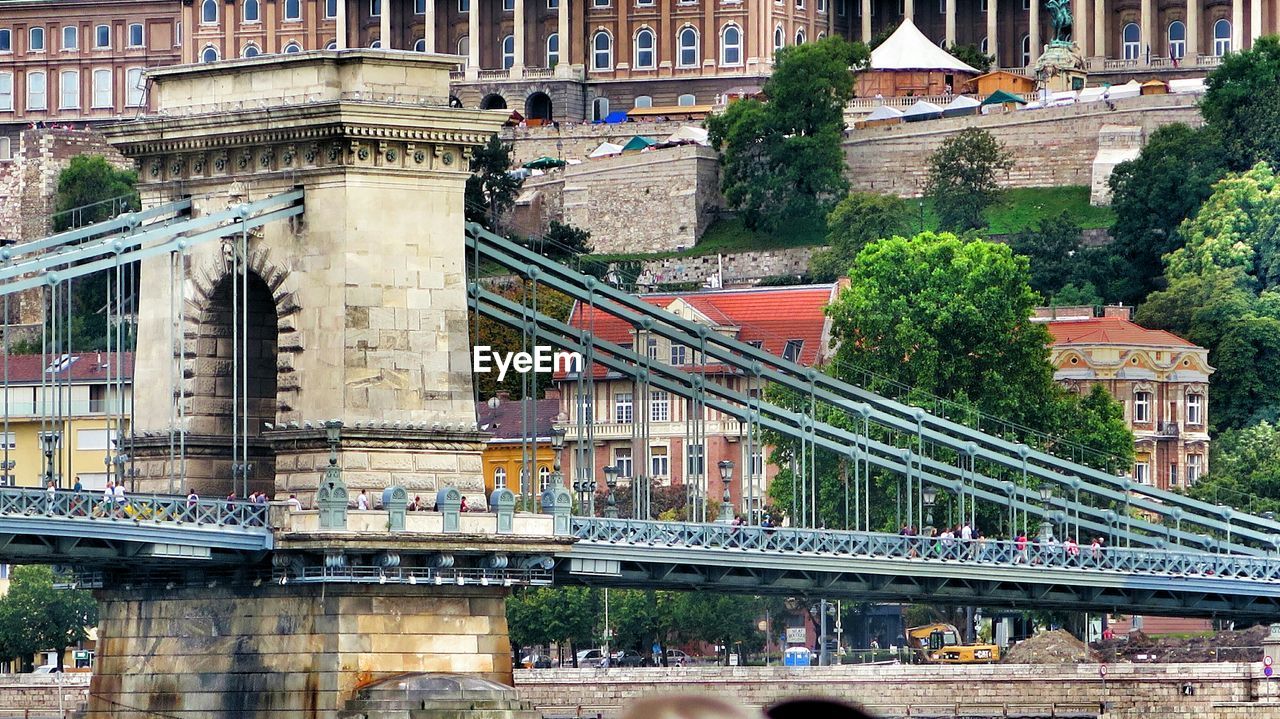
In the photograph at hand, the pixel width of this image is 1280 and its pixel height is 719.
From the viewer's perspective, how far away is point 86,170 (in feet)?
429

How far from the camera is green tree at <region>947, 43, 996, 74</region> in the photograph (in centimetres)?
14225

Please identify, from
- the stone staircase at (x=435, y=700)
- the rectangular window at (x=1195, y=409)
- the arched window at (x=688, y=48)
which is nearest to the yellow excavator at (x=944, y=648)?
the rectangular window at (x=1195, y=409)

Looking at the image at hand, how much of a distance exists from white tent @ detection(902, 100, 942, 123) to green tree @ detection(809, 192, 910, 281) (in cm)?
1063

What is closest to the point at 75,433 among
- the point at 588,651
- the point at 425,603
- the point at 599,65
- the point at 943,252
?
the point at 588,651

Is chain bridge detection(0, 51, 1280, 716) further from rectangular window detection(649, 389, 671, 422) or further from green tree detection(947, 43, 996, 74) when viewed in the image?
green tree detection(947, 43, 996, 74)

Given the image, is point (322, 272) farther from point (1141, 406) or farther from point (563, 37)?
point (563, 37)

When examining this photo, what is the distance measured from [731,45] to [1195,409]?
46880mm

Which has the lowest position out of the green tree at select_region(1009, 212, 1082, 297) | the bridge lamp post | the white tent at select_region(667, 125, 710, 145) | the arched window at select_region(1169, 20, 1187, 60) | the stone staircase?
the stone staircase

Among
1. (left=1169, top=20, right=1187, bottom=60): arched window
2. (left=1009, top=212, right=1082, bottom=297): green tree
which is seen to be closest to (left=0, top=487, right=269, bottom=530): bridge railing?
(left=1009, top=212, right=1082, bottom=297): green tree

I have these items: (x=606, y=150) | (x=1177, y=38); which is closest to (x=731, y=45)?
(x=606, y=150)

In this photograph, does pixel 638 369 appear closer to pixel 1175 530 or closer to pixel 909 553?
pixel 909 553

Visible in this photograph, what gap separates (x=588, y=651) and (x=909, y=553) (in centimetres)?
3332

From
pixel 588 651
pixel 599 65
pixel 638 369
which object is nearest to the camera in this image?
pixel 638 369

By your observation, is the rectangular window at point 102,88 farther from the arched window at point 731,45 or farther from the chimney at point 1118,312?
the chimney at point 1118,312
